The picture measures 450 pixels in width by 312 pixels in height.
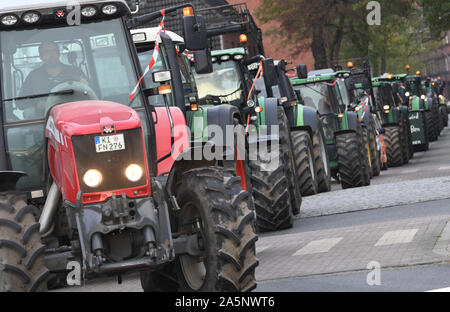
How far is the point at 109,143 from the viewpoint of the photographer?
779 cm

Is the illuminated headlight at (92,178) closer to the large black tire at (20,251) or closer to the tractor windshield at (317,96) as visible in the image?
the large black tire at (20,251)

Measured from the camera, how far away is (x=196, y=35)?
364 inches

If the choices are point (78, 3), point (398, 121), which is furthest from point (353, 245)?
point (398, 121)

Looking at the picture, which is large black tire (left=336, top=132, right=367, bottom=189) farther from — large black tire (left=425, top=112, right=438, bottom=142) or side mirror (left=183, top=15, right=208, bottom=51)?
large black tire (left=425, top=112, right=438, bottom=142)

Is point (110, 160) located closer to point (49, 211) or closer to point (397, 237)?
point (49, 211)

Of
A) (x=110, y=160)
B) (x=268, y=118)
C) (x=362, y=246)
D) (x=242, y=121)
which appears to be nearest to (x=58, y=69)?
(x=110, y=160)

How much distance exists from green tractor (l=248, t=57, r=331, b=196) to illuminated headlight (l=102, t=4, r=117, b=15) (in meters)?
8.39

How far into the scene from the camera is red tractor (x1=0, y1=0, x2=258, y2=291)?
25.3ft

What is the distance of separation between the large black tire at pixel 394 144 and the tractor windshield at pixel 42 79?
20995 millimetres

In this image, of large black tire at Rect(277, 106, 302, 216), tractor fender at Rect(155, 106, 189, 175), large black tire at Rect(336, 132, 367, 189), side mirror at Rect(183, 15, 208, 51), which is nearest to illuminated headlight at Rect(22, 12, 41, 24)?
side mirror at Rect(183, 15, 208, 51)

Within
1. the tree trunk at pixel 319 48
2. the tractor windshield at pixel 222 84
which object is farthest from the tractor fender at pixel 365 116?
the tree trunk at pixel 319 48

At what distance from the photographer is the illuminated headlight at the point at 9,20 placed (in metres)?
8.86

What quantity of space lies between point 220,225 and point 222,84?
8.43 m
